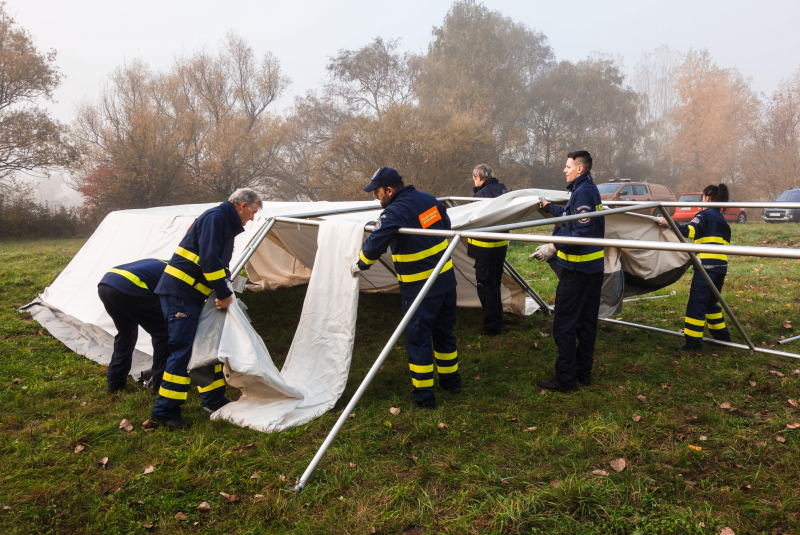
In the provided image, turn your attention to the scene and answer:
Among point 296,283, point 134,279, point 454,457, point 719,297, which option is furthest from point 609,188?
point 134,279

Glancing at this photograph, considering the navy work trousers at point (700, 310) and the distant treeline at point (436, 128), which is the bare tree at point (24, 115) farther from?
the navy work trousers at point (700, 310)

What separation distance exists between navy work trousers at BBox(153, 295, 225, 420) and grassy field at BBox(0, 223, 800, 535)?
0.66 feet

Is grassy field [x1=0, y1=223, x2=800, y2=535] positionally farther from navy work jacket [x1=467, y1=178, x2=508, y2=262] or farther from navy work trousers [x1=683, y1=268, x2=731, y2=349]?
navy work jacket [x1=467, y1=178, x2=508, y2=262]

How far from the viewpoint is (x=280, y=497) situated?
283 cm

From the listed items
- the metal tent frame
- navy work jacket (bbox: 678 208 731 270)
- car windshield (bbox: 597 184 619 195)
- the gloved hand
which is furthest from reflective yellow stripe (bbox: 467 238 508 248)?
car windshield (bbox: 597 184 619 195)

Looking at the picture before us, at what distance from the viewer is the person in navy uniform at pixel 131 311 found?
3998 millimetres

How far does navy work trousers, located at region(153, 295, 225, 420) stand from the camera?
11.9 feet

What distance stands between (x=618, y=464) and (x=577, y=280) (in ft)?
4.94

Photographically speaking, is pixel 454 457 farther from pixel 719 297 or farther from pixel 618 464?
pixel 719 297

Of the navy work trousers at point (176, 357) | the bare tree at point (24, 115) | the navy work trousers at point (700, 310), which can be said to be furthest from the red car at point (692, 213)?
the bare tree at point (24, 115)

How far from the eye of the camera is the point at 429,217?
396 cm

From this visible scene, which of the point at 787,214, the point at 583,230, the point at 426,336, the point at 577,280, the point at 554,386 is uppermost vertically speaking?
the point at 583,230

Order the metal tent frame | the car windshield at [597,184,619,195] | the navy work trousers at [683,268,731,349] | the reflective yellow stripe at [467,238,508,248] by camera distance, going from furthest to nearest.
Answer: the car windshield at [597,184,619,195] < the reflective yellow stripe at [467,238,508,248] < the navy work trousers at [683,268,731,349] < the metal tent frame

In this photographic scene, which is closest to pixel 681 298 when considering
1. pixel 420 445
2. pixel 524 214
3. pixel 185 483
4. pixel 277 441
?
pixel 524 214
